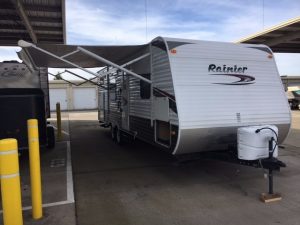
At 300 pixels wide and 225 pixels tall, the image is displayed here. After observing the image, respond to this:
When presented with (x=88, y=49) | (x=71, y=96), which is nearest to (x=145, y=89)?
A: (x=88, y=49)

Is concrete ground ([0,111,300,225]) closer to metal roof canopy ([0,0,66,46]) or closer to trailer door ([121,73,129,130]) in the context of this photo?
trailer door ([121,73,129,130])

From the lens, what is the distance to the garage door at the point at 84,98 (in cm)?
3547

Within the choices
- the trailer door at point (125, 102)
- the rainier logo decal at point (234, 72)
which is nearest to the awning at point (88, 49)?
the trailer door at point (125, 102)

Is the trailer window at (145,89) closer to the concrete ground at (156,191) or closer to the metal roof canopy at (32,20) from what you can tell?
the concrete ground at (156,191)

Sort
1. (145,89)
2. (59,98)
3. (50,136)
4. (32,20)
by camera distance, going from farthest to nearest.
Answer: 1. (59,98)
2. (32,20)
3. (50,136)
4. (145,89)

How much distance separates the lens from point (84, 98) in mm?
35719

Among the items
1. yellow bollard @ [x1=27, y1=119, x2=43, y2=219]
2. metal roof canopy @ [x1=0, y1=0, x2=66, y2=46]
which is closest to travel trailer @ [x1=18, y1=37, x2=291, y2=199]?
yellow bollard @ [x1=27, y1=119, x2=43, y2=219]

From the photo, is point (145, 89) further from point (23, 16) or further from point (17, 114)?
point (23, 16)

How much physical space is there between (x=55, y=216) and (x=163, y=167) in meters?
3.26

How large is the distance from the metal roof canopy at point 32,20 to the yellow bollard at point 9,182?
8226 mm

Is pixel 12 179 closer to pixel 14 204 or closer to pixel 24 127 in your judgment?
pixel 14 204

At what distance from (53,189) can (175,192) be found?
221 cm

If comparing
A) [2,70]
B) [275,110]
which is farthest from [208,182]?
[2,70]

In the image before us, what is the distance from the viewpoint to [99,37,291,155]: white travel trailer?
560cm
